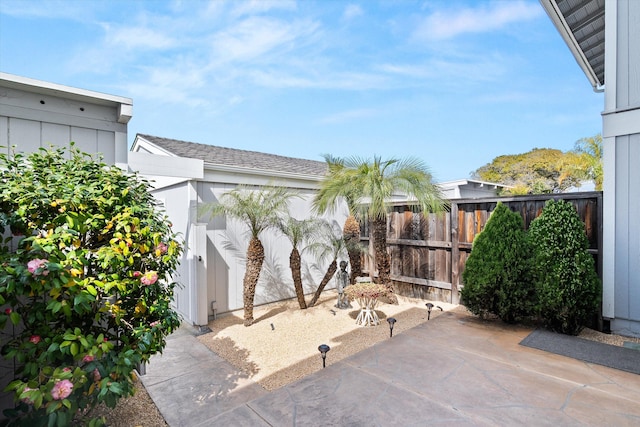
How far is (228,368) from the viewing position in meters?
4.00

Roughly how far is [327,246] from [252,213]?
81.6 inches

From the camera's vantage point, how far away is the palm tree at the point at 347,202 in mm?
6338

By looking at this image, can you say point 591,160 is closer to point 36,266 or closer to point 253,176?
point 253,176

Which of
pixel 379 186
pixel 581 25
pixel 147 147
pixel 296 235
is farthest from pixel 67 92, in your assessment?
pixel 581 25

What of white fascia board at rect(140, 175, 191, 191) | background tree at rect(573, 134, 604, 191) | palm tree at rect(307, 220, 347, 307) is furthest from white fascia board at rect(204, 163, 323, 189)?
background tree at rect(573, 134, 604, 191)

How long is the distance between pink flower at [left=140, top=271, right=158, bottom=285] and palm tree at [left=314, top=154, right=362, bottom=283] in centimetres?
421

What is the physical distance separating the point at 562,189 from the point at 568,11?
57.6 ft

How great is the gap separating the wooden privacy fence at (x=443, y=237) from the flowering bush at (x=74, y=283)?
5.13 metres

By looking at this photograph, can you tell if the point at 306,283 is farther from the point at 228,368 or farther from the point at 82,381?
the point at 82,381

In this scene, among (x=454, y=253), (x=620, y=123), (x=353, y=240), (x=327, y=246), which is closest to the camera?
(x=620, y=123)

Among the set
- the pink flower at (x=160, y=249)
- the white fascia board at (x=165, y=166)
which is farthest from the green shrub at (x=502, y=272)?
the white fascia board at (x=165, y=166)

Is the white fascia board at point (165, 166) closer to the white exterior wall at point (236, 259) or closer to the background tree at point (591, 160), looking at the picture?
the white exterior wall at point (236, 259)

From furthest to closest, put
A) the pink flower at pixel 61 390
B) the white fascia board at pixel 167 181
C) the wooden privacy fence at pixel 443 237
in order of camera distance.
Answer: the white fascia board at pixel 167 181 → the wooden privacy fence at pixel 443 237 → the pink flower at pixel 61 390

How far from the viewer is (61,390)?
186cm
